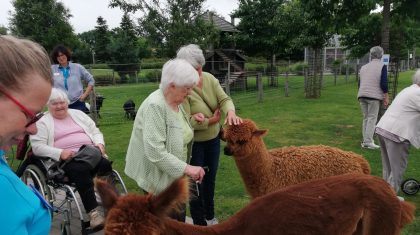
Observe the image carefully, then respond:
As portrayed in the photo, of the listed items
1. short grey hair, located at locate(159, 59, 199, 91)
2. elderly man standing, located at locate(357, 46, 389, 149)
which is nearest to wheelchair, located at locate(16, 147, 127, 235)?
short grey hair, located at locate(159, 59, 199, 91)

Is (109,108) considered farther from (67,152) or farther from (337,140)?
(67,152)

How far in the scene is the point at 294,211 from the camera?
2080mm

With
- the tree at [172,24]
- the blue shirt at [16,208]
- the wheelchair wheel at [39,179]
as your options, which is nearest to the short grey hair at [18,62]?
the blue shirt at [16,208]

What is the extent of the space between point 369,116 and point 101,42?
3780cm

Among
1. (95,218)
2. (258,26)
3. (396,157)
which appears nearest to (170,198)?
(95,218)

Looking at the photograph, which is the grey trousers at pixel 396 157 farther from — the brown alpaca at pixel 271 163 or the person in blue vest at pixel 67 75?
the person in blue vest at pixel 67 75

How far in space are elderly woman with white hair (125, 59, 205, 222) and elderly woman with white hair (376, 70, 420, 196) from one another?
2.87 metres

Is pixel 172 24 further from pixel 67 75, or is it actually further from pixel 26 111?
pixel 26 111

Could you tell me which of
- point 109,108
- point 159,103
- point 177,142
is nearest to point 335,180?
point 177,142

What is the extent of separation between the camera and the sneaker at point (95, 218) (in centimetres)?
382

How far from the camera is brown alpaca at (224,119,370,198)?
12.0 ft

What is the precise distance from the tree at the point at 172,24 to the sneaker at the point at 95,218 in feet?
42.3

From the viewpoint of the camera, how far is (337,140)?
8547 mm

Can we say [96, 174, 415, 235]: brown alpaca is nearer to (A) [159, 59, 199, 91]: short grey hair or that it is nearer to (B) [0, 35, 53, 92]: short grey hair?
(B) [0, 35, 53, 92]: short grey hair
